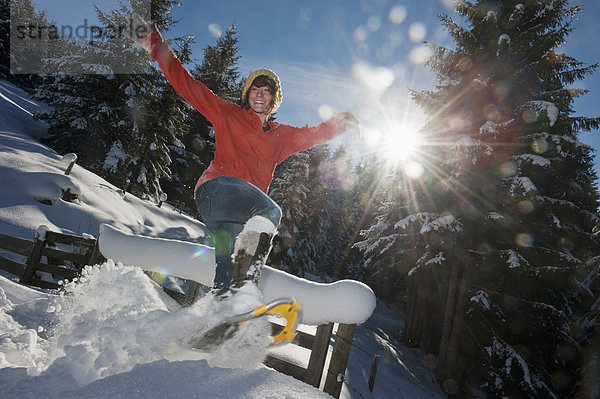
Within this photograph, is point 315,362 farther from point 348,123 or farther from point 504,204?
point 504,204

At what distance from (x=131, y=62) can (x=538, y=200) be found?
19.7m

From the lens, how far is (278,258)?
82.4ft

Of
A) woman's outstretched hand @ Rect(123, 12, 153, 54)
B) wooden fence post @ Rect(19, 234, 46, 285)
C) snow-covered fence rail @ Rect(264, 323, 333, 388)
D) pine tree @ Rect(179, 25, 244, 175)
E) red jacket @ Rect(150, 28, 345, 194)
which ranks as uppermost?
pine tree @ Rect(179, 25, 244, 175)

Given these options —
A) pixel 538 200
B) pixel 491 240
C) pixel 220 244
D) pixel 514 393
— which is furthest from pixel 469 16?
pixel 220 244

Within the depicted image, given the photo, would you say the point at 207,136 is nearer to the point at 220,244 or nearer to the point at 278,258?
the point at 278,258

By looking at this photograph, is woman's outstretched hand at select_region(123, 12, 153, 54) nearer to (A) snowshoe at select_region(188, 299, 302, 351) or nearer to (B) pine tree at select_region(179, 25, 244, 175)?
(A) snowshoe at select_region(188, 299, 302, 351)

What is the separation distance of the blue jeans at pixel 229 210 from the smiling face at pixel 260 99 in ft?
2.32

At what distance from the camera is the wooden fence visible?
2639 mm

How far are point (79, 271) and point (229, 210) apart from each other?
6.16m

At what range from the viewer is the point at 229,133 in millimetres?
2367

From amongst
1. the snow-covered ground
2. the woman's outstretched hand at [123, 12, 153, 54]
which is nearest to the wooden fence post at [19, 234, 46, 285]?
the snow-covered ground

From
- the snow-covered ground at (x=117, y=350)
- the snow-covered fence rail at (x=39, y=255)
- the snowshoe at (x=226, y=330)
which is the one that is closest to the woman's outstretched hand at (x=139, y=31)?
the snow-covered ground at (x=117, y=350)

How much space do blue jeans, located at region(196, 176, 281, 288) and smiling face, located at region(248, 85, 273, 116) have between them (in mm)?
706

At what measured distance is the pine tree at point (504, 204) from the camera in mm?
9367
